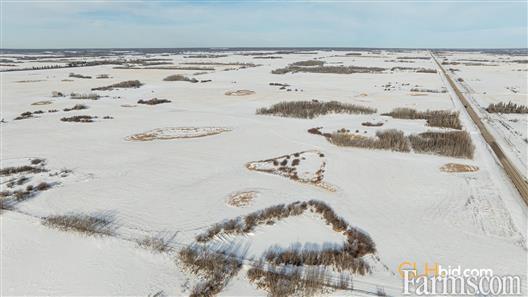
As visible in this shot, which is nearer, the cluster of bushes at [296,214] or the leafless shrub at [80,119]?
the cluster of bushes at [296,214]

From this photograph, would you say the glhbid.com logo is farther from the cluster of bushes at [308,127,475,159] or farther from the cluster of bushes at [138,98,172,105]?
the cluster of bushes at [138,98,172,105]

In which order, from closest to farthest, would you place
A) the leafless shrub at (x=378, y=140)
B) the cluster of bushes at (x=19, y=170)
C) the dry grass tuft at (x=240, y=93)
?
the cluster of bushes at (x=19, y=170), the leafless shrub at (x=378, y=140), the dry grass tuft at (x=240, y=93)

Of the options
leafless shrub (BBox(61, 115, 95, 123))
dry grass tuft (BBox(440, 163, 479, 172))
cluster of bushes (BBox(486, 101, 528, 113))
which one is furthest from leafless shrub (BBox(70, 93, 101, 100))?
cluster of bushes (BBox(486, 101, 528, 113))

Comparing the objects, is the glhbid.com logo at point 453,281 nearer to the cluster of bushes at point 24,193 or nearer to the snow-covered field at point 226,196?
the snow-covered field at point 226,196

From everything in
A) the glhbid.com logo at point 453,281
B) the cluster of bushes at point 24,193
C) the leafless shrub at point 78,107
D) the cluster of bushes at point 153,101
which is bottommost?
the glhbid.com logo at point 453,281

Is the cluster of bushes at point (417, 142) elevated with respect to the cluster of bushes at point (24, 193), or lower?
elevated

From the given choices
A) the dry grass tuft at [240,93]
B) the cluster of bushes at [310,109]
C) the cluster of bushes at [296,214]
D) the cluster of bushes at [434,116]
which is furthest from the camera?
the dry grass tuft at [240,93]

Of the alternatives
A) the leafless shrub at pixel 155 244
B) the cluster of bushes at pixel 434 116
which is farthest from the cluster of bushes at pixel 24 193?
the cluster of bushes at pixel 434 116

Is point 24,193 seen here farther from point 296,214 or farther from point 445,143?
point 445,143
